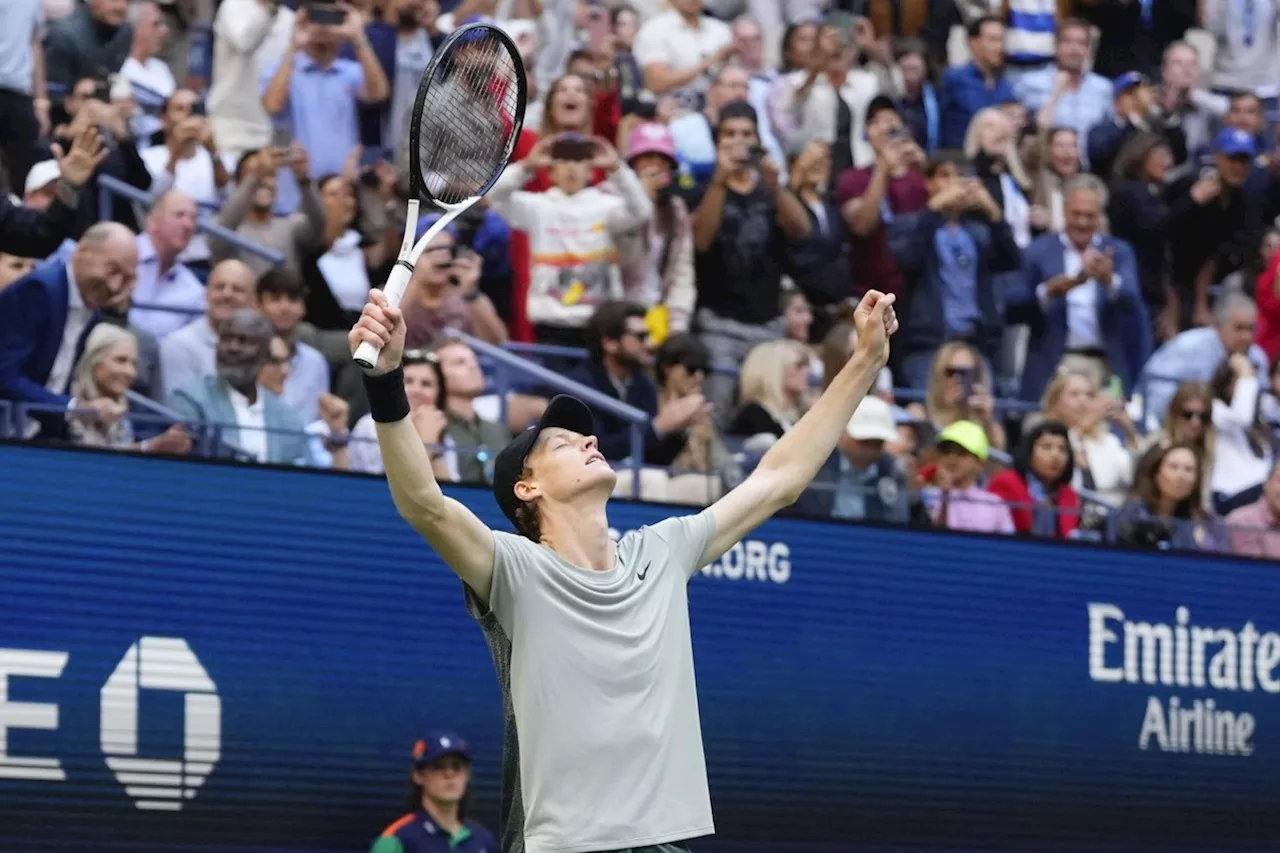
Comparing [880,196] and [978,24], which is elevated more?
[978,24]

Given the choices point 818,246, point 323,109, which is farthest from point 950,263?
point 323,109

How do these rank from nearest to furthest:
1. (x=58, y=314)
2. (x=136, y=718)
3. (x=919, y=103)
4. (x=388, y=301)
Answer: (x=388, y=301) → (x=136, y=718) → (x=58, y=314) → (x=919, y=103)

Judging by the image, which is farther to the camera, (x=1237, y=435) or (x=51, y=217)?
(x=1237, y=435)

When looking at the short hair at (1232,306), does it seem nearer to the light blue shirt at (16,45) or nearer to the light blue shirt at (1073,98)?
the light blue shirt at (1073,98)

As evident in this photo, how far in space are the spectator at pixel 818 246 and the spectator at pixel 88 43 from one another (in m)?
3.43

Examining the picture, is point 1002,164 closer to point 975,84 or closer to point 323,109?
point 975,84

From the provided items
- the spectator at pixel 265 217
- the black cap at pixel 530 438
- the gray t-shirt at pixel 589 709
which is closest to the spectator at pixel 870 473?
the spectator at pixel 265 217

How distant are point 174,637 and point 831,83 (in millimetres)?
6522

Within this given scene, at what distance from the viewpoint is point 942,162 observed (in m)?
13.6

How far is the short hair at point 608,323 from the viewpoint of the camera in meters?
11.0

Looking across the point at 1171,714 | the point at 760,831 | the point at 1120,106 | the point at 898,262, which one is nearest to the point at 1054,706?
the point at 1171,714

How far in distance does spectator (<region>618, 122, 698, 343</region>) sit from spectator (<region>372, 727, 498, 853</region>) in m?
3.15

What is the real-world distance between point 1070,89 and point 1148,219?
1.12m

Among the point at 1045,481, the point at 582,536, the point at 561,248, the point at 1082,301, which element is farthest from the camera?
the point at 1082,301
